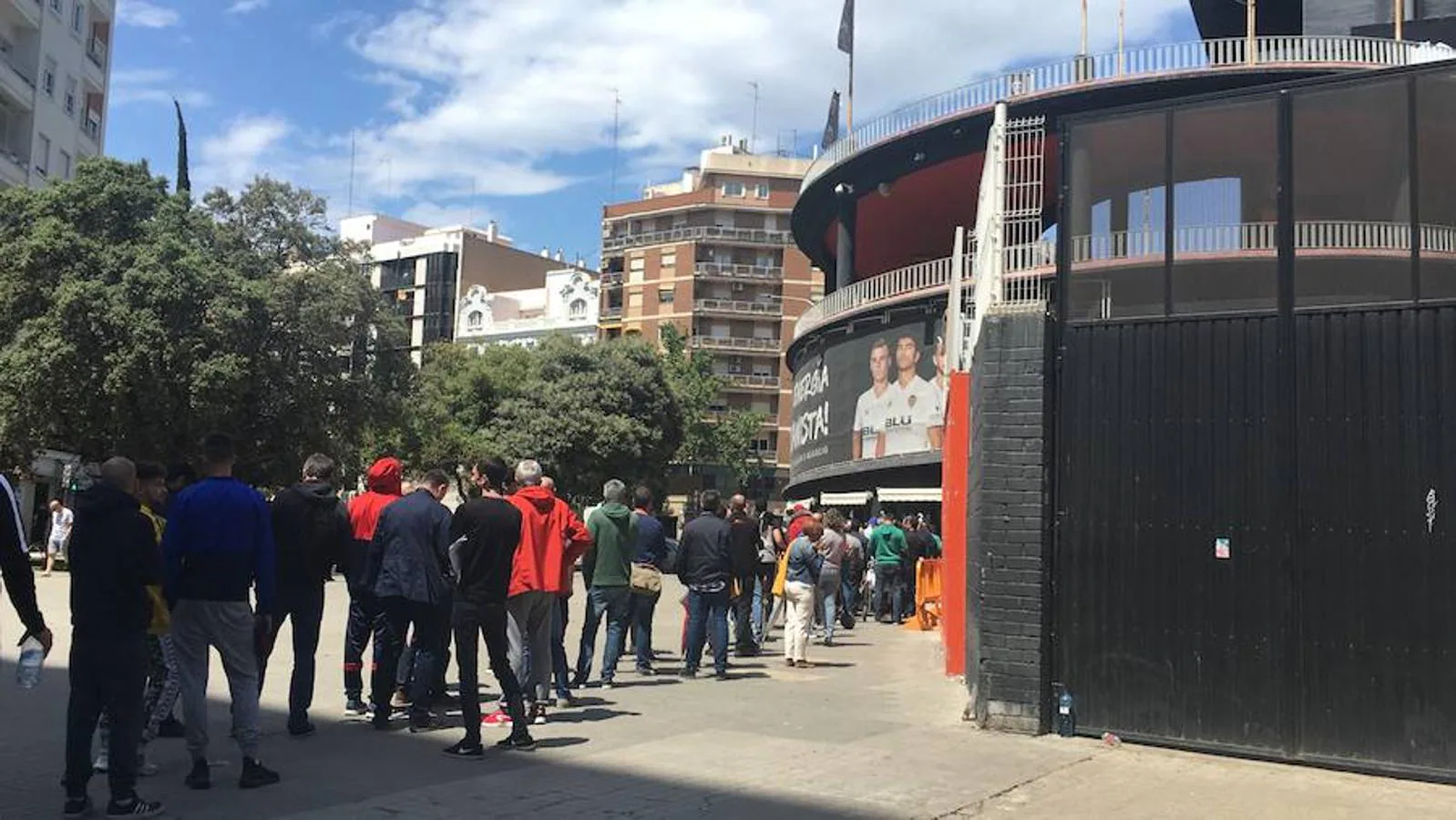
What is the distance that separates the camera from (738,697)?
35.1 feet

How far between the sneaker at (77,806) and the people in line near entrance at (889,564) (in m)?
14.7

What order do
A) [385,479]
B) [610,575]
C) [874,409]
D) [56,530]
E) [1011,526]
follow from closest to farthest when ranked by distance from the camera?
[1011,526] < [385,479] < [610,575] < [56,530] < [874,409]

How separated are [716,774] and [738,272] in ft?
270

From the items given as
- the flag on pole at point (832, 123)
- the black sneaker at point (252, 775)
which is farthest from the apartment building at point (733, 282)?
the black sneaker at point (252, 775)

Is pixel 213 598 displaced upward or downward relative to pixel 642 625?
upward

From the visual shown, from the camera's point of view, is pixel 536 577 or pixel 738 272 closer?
→ pixel 536 577

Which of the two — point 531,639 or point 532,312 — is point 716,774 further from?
point 532,312

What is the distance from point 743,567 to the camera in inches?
530

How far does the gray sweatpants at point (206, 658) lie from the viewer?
6504 mm

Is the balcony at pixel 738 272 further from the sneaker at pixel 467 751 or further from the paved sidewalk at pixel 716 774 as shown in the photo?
the sneaker at pixel 467 751

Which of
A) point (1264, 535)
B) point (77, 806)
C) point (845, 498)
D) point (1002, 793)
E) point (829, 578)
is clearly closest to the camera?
point (77, 806)

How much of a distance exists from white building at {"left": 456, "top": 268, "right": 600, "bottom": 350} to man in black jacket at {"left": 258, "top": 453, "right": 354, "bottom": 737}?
8371 centimetres

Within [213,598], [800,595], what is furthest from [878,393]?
[213,598]

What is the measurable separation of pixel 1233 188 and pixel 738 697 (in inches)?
231
